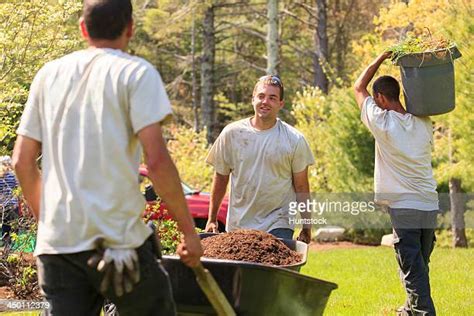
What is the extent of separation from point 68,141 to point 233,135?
3108 millimetres

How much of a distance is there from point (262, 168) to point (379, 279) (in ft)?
17.9

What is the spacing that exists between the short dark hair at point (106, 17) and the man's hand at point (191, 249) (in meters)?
0.84

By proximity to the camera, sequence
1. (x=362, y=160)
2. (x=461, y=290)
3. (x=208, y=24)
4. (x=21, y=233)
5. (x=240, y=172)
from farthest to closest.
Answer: (x=208, y=24), (x=362, y=160), (x=461, y=290), (x=21, y=233), (x=240, y=172)

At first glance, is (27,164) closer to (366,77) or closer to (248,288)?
(248,288)

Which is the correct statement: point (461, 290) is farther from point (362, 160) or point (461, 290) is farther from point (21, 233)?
point (362, 160)

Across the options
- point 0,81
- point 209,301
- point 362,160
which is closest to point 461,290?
point 0,81

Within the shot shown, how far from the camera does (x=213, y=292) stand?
4094 mm

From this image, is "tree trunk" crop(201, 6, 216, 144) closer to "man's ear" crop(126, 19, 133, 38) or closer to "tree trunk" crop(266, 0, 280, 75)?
"tree trunk" crop(266, 0, 280, 75)

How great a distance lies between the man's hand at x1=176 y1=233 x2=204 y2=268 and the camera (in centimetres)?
375

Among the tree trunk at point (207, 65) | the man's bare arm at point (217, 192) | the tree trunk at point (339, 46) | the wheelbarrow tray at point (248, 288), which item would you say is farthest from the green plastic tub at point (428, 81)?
the tree trunk at point (339, 46)

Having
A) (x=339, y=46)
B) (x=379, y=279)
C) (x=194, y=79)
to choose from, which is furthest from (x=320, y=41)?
(x=379, y=279)

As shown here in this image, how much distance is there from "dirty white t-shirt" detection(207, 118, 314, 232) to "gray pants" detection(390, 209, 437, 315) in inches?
29.4

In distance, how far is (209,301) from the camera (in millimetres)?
4441

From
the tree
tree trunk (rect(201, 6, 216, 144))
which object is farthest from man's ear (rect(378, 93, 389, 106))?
tree trunk (rect(201, 6, 216, 144))
